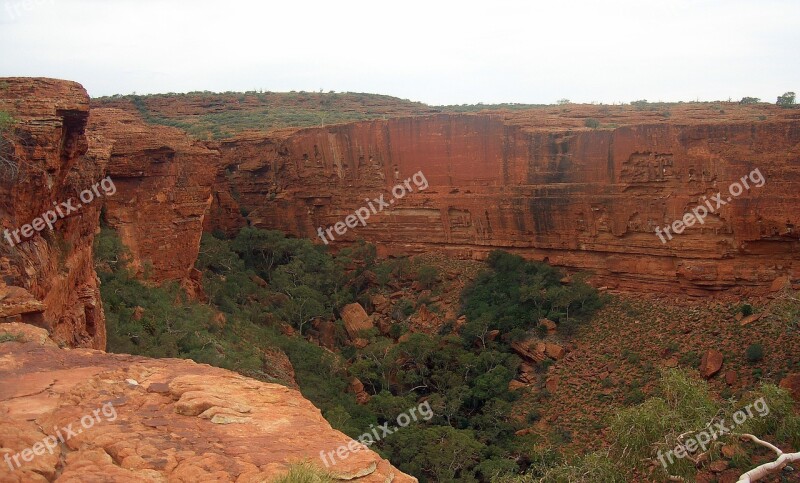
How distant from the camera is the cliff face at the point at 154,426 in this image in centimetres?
580

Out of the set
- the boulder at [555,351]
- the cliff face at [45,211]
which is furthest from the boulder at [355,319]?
the cliff face at [45,211]

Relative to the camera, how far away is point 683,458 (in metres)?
11.9

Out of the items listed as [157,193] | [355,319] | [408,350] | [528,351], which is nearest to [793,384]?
[528,351]

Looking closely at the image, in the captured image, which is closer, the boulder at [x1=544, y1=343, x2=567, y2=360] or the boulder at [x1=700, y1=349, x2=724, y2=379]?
the boulder at [x1=700, y1=349, x2=724, y2=379]

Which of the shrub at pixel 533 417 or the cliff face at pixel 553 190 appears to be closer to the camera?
the shrub at pixel 533 417

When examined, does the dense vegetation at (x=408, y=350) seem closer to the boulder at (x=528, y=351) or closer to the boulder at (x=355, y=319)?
the boulder at (x=528, y=351)

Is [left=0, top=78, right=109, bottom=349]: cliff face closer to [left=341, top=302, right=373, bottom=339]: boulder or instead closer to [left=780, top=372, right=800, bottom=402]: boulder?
[left=341, top=302, right=373, bottom=339]: boulder

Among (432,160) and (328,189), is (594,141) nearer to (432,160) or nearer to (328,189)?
(432,160)

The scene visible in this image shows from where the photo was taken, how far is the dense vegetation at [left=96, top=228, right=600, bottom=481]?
2142 centimetres

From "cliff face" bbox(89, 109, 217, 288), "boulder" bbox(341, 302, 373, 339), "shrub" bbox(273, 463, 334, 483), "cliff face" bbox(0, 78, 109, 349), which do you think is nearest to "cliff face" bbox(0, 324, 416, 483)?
"shrub" bbox(273, 463, 334, 483)

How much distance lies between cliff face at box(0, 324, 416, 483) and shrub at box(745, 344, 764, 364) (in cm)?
1830

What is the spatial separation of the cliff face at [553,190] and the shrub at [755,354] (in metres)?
4.11

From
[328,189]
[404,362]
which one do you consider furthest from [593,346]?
[328,189]

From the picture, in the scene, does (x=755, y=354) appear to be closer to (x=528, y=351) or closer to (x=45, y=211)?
(x=528, y=351)
